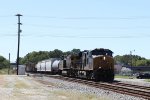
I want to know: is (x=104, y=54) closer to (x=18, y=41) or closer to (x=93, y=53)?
(x=93, y=53)

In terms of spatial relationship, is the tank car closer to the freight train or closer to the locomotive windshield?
the freight train

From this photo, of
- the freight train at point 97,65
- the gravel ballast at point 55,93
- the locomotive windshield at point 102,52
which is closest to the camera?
the gravel ballast at point 55,93

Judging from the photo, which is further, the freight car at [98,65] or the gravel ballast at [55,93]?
the freight car at [98,65]

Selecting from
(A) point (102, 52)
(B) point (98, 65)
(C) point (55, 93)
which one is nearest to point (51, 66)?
(A) point (102, 52)

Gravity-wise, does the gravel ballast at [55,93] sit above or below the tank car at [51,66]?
below

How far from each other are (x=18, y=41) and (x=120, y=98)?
197 ft

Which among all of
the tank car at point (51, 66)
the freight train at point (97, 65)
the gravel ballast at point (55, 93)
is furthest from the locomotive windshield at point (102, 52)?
the tank car at point (51, 66)

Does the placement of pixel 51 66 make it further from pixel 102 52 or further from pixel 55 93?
pixel 55 93

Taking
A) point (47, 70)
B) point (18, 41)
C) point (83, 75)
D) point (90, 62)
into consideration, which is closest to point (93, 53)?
point (90, 62)

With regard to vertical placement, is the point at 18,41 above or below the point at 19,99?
above

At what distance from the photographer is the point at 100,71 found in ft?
142

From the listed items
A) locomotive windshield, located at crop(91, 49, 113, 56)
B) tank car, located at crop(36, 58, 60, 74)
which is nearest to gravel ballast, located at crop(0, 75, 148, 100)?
locomotive windshield, located at crop(91, 49, 113, 56)

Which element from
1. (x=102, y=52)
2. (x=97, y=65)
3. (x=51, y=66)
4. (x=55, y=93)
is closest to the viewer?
(x=55, y=93)

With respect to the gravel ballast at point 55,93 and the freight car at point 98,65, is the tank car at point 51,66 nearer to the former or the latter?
the freight car at point 98,65
